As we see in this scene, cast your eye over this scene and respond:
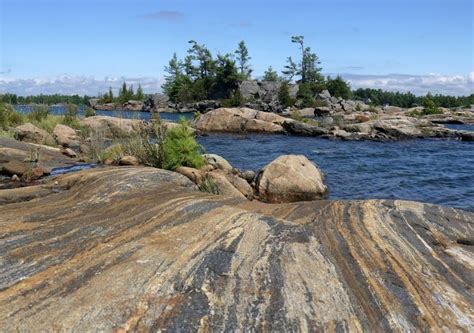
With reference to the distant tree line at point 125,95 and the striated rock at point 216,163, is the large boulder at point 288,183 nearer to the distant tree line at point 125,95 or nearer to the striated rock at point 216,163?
the striated rock at point 216,163

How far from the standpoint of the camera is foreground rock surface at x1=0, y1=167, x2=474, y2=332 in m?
4.08

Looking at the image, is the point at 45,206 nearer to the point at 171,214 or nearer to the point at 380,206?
the point at 171,214

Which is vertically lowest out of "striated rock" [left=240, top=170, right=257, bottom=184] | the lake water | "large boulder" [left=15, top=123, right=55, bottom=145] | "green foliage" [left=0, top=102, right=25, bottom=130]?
the lake water

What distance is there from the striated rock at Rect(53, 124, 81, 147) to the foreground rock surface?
13.6m

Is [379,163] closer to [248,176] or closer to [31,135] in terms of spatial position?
[248,176]

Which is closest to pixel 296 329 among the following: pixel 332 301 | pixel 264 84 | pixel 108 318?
pixel 332 301

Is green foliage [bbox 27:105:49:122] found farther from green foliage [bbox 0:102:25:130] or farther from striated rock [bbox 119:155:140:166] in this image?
striated rock [bbox 119:155:140:166]

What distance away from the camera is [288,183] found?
44.0ft

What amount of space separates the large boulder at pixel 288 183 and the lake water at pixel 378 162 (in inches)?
47.4

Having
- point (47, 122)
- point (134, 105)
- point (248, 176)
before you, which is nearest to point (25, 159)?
point (248, 176)

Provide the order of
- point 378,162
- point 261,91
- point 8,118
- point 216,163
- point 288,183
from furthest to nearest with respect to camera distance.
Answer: point 261,91
point 378,162
point 8,118
point 216,163
point 288,183

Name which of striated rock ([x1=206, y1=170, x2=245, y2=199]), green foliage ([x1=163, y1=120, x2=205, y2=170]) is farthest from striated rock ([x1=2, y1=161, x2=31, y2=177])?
striated rock ([x1=206, y1=170, x2=245, y2=199])

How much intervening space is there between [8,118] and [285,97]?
63684 millimetres

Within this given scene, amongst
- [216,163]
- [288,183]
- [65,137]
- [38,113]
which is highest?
[38,113]
